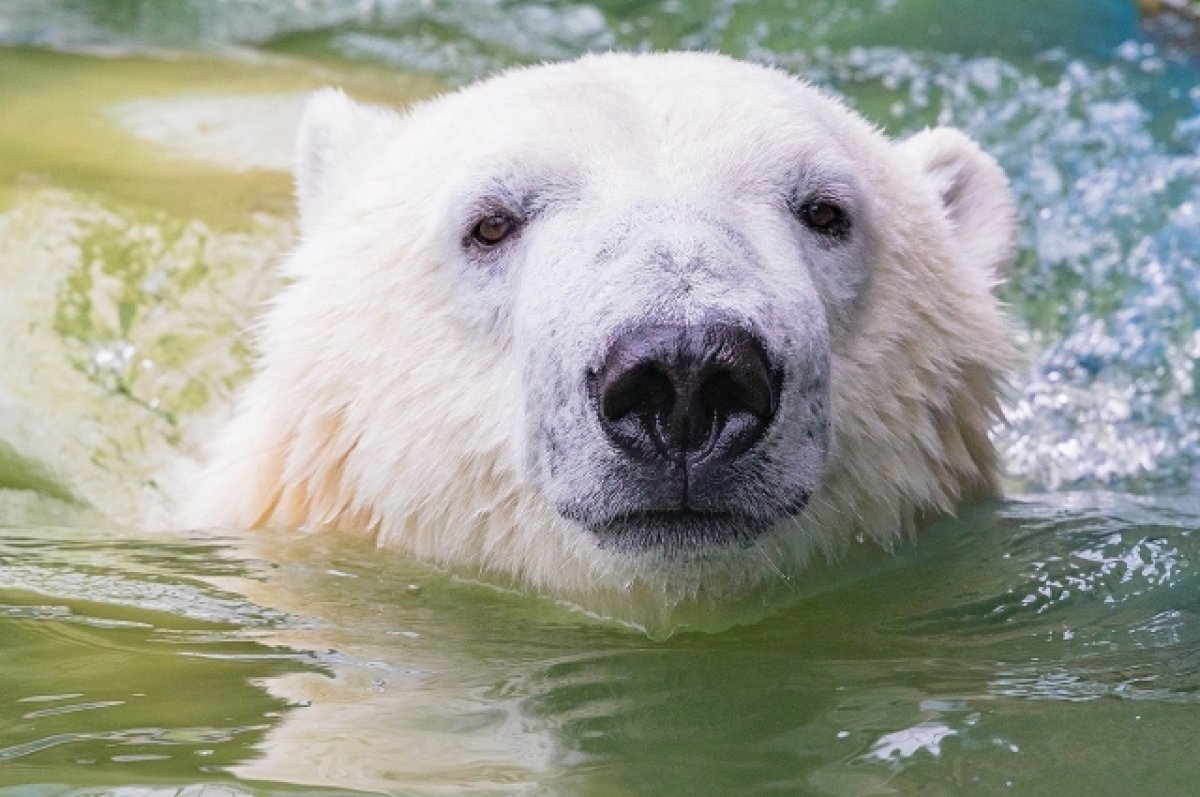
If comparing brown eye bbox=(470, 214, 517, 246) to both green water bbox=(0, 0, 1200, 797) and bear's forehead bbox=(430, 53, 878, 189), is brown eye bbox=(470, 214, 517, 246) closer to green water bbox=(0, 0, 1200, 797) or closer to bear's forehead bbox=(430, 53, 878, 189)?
bear's forehead bbox=(430, 53, 878, 189)

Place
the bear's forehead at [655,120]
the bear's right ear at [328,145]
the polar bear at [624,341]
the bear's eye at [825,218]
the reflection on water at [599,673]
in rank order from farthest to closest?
the bear's right ear at [328,145]
the bear's eye at [825,218]
the bear's forehead at [655,120]
the polar bear at [624,341]
the reflection on water at [599,673]

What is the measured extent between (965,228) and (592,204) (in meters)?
1.38

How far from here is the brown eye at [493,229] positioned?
3.33m

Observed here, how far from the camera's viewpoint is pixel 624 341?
263cm

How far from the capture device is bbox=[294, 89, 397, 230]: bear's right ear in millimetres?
4047

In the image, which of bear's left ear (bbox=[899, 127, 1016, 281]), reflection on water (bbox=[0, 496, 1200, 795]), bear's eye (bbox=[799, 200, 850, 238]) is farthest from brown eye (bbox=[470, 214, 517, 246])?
bear's left ear (bbox=[899, 127, 1016, 281])

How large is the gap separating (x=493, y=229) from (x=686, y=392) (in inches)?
36.3

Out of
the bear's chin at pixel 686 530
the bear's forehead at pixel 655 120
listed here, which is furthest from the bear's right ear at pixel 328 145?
the bear's chin at pixel 686 530

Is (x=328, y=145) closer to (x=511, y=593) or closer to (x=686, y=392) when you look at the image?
(x=511, y=593)

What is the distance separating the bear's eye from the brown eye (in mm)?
595

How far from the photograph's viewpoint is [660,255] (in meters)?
2.80

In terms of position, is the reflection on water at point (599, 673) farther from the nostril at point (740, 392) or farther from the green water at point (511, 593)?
the nostril at point (740, 392)

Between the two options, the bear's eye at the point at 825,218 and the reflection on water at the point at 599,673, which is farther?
the bear's eye at the point at 825,218

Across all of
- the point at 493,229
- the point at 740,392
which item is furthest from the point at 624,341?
the point at 493,229
